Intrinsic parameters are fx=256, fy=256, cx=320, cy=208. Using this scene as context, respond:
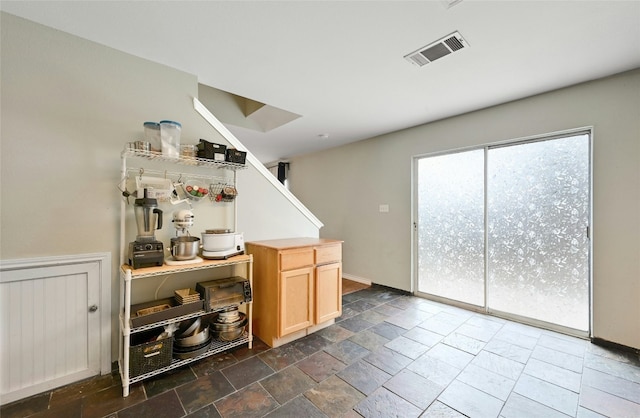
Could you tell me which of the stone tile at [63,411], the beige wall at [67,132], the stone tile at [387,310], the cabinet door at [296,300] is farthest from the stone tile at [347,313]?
the stone tile at [63,411]

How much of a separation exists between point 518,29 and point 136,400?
3.51 metres

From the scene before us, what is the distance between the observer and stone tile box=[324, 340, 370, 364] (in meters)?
2.17

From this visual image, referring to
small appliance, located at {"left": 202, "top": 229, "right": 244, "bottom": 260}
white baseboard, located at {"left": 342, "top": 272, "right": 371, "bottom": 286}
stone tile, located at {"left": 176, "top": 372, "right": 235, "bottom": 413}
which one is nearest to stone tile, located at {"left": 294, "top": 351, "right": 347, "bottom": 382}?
stone tile, located at {"left": 176, "top": 372, "right": 235, "bottom": 413}

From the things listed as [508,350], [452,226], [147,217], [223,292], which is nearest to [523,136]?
[452,226]

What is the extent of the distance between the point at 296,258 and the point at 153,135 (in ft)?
5.10

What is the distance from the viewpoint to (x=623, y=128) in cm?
228

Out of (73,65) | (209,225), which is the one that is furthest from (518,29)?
(73,65)

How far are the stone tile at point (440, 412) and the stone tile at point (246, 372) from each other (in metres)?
1.10

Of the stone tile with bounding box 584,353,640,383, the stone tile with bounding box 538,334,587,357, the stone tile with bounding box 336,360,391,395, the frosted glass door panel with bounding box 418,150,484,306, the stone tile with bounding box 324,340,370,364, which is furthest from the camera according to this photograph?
the frosted glass door panel with bounding box 418,150,484,306

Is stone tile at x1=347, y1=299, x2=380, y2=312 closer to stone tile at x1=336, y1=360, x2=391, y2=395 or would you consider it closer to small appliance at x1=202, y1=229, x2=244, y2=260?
stone tile at x1=336, y1=360, x2=391, y2=395

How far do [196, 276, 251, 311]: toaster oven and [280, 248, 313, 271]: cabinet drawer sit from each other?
0.37 m

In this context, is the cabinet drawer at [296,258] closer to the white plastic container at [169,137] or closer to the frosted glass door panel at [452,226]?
the white plastic container at [169,137]

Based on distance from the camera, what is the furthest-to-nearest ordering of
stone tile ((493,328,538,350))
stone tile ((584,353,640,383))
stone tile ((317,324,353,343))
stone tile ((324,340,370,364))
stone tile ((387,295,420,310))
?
stone tile ((387,295,420,310)), stone tile ((317,324,353,343)), stone tile ((493,328,538,350)), stone tile ((324,340,370,364)), stone tile ((584,353,640,383))

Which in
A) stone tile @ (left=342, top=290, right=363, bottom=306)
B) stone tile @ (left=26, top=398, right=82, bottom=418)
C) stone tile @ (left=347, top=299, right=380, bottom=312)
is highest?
stone tile @ (left=26, top=398, right=82, bottom=418)
